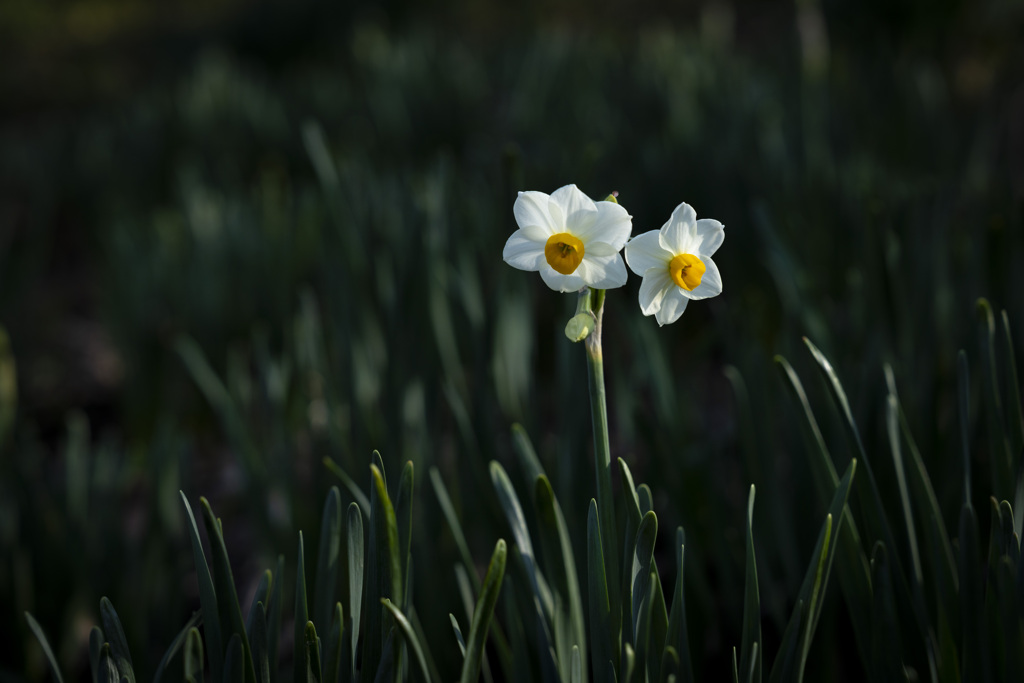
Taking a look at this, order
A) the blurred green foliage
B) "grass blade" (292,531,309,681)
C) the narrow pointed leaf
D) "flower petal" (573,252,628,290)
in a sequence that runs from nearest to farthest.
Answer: "flower petal" (573,252,628,290) < "grass blade" (292,531,309,681) < the narrow pointed leaf < the blurred green foliage

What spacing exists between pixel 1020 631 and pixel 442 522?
542 millimetres

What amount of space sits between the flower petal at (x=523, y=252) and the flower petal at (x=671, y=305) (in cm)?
9

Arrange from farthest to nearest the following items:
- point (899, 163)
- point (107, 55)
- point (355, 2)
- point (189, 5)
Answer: point (189, 5), point (107, 55), point (355, 2), point (899, 163)

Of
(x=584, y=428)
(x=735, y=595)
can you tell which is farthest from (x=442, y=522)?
(x=735, y=595)

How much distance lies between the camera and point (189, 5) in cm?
816

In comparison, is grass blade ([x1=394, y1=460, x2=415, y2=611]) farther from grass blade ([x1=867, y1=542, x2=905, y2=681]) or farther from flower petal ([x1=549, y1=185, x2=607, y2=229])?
grass blade ([x1=867, y1=542, x2=905, y2=681])

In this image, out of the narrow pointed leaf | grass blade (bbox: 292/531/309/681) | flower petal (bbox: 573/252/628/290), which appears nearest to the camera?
flower petal (bbox: 573/252/628/290)

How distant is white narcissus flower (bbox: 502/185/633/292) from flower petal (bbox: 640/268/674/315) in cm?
3

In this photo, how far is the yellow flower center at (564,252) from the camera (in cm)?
43

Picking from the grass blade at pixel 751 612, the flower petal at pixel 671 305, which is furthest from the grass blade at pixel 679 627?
the flower petal at pixel 671 305

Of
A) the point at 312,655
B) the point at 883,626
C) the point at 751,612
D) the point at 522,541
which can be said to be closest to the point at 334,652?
the point at 312,655

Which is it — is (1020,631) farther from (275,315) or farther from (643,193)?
(275,315)

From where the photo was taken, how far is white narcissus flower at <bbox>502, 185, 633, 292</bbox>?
1.41ft

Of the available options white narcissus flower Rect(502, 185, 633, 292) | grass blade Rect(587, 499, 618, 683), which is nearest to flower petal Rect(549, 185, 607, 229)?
white narcissus flower Rect(502, 185, 633, 292)
